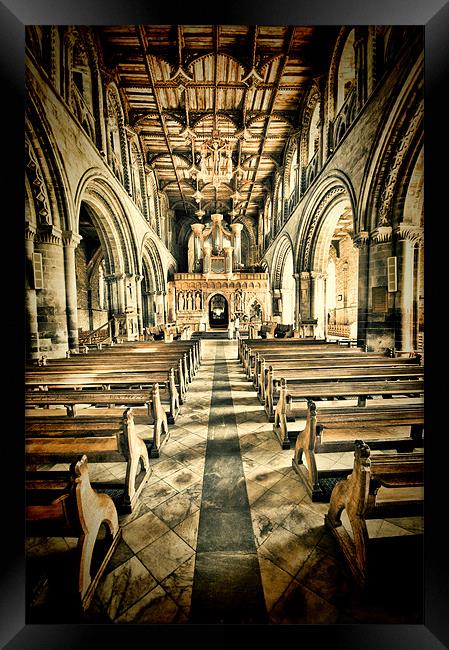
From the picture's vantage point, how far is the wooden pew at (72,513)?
4.28 ft

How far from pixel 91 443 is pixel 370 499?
1.97 m

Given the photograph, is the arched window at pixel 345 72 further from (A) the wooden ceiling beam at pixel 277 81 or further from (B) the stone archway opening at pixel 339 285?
(B) the stone archway opening at pixel 339 285

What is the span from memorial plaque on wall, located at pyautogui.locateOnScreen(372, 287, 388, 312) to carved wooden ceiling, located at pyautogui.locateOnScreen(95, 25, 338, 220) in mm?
7296

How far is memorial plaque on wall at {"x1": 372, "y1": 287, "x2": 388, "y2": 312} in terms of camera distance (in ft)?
19.1

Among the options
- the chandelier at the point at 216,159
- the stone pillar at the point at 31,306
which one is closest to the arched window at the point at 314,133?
the chandelier at the point at 216,159

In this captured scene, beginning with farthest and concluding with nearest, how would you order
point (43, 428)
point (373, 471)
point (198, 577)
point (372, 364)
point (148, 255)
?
1. point (148, 255)
2. point (372, 364)
3. point (43, 428)
4. point (198, 577)
5. point (373, 471)

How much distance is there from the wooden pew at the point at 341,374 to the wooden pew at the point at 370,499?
186cm

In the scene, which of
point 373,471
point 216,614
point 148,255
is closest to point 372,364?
point 373,471

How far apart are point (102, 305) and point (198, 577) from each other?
16.8 m

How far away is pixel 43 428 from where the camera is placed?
216cm

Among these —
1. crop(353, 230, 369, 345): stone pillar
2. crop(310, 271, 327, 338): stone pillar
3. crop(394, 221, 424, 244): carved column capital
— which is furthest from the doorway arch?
crop(394, 221, 424, 244): carved column capital

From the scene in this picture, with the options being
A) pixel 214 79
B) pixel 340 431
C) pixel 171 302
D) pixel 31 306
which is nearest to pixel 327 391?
pixel 340 431

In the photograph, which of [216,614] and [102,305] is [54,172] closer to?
[216,614]
